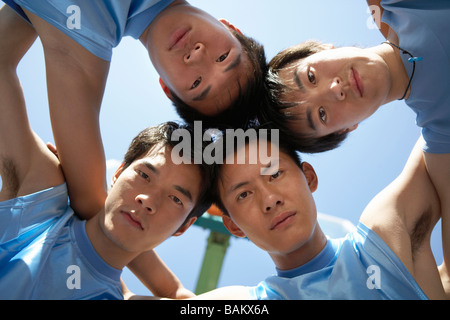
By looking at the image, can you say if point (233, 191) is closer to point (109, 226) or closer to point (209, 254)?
point (109, 226)

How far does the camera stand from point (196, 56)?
1.10 meters

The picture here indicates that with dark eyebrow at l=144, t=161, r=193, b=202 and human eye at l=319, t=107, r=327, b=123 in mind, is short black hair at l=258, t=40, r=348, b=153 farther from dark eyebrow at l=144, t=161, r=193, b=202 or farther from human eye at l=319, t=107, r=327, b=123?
dark eyebrow at l=144, t=161, r=193, b=202

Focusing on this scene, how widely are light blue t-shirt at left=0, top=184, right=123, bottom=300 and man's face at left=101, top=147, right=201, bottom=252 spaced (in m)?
0.11

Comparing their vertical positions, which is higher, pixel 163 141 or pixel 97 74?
pixel 97 74

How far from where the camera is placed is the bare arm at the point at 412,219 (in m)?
0.97

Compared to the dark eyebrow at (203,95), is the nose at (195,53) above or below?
above

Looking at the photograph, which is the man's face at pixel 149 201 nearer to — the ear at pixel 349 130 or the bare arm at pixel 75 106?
the bare arm at pixel 75 106

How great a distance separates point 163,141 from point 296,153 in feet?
A: 1.46

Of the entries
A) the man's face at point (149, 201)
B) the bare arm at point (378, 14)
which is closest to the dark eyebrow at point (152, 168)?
the man's face at point (149, 201)

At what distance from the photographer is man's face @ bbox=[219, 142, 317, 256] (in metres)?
1.02

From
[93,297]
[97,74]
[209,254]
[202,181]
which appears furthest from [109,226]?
[209,254]

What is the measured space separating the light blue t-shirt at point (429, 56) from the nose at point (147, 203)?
86 centimetres
